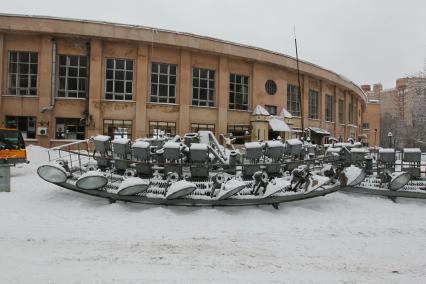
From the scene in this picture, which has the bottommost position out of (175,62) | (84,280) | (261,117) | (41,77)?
(84,280)

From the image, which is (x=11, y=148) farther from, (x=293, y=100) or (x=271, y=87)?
(x=293, y=100)

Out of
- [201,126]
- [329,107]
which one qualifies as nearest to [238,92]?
[201,126]

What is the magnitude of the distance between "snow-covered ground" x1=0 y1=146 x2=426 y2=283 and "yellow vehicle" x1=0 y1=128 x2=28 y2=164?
20.3 feet

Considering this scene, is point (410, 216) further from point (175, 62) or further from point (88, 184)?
point (175, 62)

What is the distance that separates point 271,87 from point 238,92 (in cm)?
388

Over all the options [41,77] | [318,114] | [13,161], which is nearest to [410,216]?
[13,161]

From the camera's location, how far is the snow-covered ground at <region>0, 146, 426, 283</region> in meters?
5.92

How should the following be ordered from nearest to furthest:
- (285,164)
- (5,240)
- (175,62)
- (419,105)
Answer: (5,240)
(285,164)
(175,62)
(419,105)

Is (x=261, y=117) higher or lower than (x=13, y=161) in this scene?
higher

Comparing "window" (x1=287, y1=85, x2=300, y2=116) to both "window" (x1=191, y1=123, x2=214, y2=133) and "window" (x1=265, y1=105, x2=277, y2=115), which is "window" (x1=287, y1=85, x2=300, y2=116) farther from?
"window" (x1=191, y1=123, x2=214, y2=133)

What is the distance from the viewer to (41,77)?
27.2 meters

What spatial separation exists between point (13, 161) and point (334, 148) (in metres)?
14.1

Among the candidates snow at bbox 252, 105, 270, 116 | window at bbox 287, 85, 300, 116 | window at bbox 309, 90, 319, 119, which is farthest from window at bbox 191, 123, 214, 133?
window at bbox 309, 90, 319, 119

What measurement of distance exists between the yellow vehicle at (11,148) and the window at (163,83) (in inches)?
515
